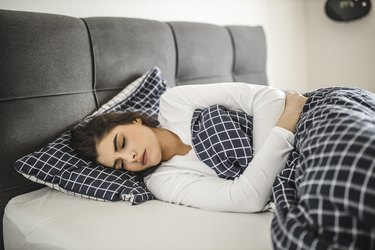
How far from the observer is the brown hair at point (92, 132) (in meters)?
0.98

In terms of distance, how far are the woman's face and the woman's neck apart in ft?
0.19

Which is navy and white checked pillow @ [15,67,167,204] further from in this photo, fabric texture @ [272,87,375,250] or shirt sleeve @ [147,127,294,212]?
fabric texture @ [272,87,375,250]

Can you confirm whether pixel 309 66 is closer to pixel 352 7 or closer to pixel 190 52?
pixel 352 7

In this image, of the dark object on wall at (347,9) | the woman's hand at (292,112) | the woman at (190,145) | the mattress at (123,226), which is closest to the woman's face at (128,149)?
the woman at (190,145)

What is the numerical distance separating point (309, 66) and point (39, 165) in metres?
2.09

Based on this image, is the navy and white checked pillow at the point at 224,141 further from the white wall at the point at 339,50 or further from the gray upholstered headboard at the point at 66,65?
the white wall at the point at 339,50

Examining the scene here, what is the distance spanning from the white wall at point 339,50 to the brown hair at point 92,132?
1.79 metres

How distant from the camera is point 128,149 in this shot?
952 mm

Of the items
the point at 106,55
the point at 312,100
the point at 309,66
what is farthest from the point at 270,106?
the point at 309,66

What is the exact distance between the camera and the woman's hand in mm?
834

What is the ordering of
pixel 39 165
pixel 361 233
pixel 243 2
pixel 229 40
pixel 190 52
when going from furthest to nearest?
pixel 243 2
pixel 229 40
pixel 190 52
pixel 39 165
pixel 361 233

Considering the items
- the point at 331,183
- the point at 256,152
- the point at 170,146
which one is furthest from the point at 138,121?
the point at 331,183

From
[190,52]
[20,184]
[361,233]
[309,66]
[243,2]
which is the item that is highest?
[243,2]

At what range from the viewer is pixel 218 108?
96 cm
